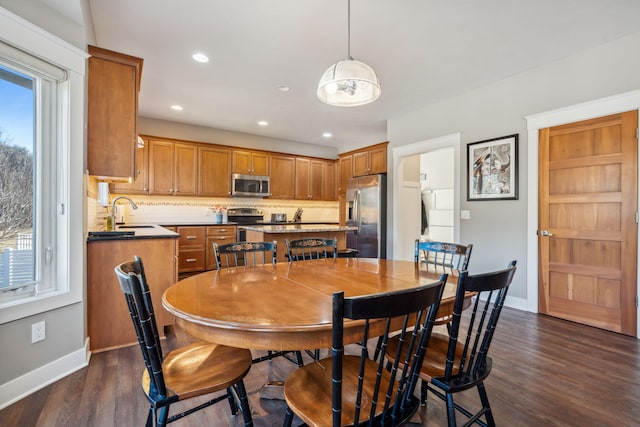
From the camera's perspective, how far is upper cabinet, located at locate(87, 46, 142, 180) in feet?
7.93

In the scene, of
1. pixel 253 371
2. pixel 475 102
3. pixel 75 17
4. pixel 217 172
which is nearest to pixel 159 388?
pixel 253 371

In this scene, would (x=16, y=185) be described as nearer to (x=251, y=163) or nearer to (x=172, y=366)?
(x=172, y=366)

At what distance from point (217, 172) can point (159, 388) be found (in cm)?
489

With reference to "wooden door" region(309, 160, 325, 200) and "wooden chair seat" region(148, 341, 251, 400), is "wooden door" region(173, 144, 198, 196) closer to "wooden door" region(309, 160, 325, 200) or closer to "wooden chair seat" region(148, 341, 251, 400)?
"wooden door" region(309, 160, 325, 200)

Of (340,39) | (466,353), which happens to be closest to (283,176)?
(340,39)

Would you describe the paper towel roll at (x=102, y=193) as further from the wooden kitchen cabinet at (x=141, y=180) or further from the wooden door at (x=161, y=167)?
the wooden door at (x=161, y=167)

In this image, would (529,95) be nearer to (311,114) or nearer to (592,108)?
(592,108)

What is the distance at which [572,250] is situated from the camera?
3100 mm

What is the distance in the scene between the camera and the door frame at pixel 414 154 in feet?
13.4

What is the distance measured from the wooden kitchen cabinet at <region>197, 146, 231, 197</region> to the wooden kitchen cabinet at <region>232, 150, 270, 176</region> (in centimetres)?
15

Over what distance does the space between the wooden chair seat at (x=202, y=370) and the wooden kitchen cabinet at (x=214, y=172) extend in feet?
14.3

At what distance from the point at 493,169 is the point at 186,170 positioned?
184 inches

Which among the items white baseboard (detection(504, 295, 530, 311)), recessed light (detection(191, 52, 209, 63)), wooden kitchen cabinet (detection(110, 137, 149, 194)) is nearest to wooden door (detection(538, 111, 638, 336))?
white baseboard (detection(504, 295, 530, 311))


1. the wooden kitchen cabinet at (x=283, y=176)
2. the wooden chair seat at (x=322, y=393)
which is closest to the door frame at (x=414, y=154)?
the wooden kitchen cabinet at (x=283, y=176)
